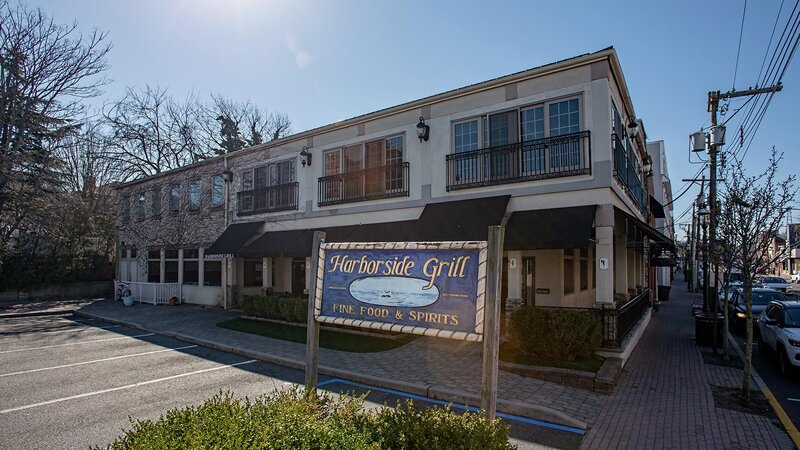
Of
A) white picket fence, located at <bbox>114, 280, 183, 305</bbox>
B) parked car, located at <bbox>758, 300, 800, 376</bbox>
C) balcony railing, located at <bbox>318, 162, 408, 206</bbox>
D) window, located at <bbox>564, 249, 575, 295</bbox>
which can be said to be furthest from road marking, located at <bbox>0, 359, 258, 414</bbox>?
white picket fence, located at <bbox>114, 280, 183, 305</bbox>

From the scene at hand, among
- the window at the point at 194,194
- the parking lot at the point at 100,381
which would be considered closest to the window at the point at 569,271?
the parking lot at the point at 100,381

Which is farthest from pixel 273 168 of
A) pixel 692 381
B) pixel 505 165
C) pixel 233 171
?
pixel 692 381

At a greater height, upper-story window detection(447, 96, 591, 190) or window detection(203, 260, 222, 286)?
upper-story window detection(447, 96, 591, 190)

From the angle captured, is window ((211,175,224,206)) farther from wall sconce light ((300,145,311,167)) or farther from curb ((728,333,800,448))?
curb ((728,333,800,448))

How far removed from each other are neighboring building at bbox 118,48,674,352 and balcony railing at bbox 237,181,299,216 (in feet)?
0.20

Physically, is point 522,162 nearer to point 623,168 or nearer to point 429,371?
point 623,168

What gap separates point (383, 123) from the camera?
14.7 m

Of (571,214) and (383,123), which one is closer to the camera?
(571,214)

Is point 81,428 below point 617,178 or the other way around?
below

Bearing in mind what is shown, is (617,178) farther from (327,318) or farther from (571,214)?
(327,318)

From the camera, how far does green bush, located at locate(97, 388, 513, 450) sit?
10.2 ft

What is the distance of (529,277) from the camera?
13859 millimetres

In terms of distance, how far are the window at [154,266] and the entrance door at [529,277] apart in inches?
768

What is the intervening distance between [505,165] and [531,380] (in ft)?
19.5
